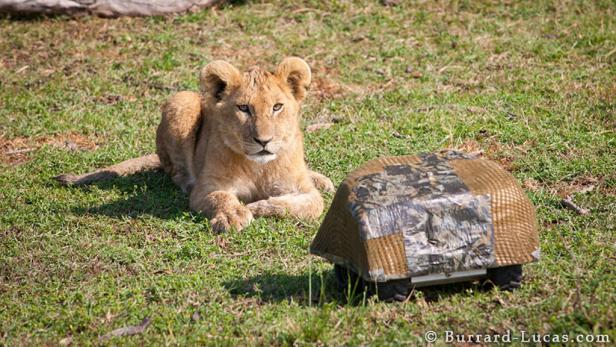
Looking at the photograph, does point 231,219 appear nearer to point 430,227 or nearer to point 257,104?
point 257,104

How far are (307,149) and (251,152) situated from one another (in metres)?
1.80

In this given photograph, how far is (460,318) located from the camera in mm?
4773

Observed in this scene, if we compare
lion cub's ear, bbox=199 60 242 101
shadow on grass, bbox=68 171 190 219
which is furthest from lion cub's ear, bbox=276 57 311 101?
shadow on grass, bbox=68 171 190 219

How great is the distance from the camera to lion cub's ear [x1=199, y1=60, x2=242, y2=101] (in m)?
6.94

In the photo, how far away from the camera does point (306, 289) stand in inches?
210

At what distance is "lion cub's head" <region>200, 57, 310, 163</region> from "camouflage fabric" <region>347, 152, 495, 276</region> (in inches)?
81.5

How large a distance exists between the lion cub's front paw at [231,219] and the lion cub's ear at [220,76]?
40.9 inches

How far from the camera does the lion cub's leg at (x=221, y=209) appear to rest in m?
6.45

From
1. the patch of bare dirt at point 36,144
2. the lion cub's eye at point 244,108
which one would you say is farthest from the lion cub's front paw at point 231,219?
the patch of bare dirt at point 36,144

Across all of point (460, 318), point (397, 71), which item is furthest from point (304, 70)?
point (397, 71)

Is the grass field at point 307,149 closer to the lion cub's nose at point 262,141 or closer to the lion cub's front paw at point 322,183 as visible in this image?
the lion cub's front paw at point 322,183

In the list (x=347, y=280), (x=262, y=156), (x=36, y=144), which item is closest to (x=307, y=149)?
(x=262, y=156)

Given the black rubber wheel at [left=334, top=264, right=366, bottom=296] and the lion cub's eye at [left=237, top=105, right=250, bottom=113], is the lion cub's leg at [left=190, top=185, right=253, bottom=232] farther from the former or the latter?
the black rubber wheel at [left=334, top=264, right=366, bottom=296]

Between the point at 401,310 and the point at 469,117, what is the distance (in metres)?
4.39
